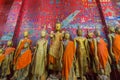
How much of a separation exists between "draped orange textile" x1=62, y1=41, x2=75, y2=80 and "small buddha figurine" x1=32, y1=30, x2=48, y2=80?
68 centimetres

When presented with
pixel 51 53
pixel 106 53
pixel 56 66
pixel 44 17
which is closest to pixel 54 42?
pixel 51 53

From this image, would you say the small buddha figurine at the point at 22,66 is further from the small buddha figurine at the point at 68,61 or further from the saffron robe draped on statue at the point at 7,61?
the small buddha figurine at the point at 68,61

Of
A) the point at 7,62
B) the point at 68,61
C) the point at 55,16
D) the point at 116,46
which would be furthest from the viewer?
the point at 55,16

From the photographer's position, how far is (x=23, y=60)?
5.88m

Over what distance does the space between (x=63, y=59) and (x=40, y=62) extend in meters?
0.71

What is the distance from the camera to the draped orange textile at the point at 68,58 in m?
5.51

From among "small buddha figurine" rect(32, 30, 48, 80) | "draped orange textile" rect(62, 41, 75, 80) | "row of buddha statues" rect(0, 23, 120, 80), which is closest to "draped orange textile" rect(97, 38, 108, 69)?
"row of buddha statues" rect(0, 23, 120, 80)

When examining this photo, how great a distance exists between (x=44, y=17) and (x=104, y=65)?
3668 millimetres

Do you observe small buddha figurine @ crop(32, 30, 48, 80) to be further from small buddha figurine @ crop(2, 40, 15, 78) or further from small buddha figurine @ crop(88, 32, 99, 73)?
small buddha figurine @ crop(88, 32, 99, 73)

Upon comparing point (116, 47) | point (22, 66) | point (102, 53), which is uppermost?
point (116, 47)

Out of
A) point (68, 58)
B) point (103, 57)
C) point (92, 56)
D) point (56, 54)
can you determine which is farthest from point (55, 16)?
point (103, 57)

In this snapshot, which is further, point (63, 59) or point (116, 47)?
point (116, 47)

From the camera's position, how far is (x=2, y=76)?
19.9ft

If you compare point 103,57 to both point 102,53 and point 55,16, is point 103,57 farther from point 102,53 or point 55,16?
point 55,16
